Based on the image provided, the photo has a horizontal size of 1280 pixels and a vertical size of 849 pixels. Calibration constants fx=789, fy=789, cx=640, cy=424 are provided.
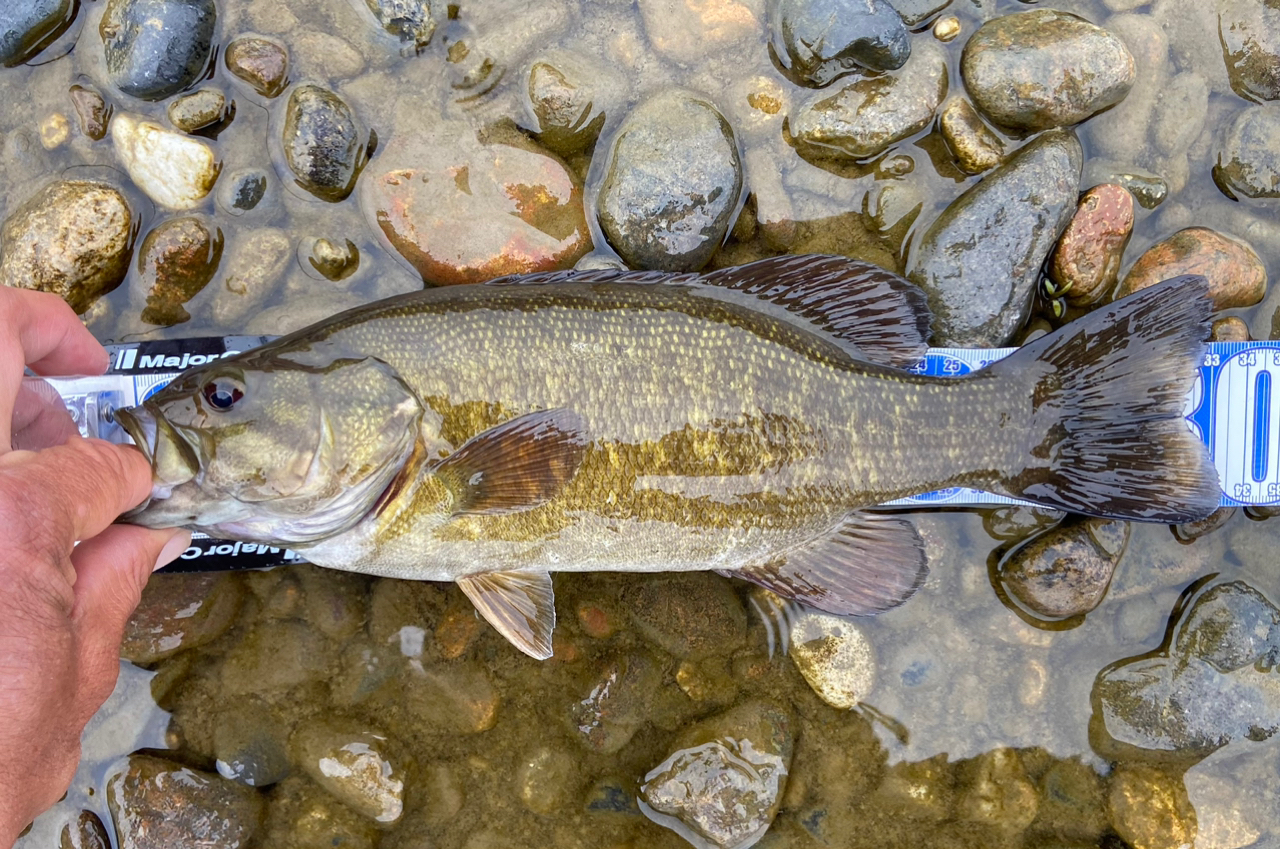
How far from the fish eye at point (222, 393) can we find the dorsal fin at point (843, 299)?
1.37m

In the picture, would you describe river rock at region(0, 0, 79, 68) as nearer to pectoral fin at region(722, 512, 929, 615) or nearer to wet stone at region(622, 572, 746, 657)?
wet stone at region(622, 572, 746, 657)

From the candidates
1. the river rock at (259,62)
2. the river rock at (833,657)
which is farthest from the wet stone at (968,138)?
the river rock at (259,62)

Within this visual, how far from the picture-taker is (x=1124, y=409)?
9.96 ft

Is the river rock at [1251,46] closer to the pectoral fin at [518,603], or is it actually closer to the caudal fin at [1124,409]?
the caudal fin at [1124,409]

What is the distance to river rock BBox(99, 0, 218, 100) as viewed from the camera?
3320 millimetres

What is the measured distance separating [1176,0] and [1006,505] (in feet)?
7.94

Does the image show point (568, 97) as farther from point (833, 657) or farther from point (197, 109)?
point (833, 657)

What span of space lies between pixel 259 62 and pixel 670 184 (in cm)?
185

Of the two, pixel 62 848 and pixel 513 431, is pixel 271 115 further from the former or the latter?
pixel 62 848

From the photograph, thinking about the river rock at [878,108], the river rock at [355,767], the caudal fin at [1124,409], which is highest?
the river rock at [878,108]

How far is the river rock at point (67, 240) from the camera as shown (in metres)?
3.29

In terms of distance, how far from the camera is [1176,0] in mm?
3582

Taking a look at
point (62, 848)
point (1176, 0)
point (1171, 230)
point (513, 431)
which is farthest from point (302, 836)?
point (1176, 0)

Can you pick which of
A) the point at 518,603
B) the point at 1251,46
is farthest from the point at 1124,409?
the point at 518,603
